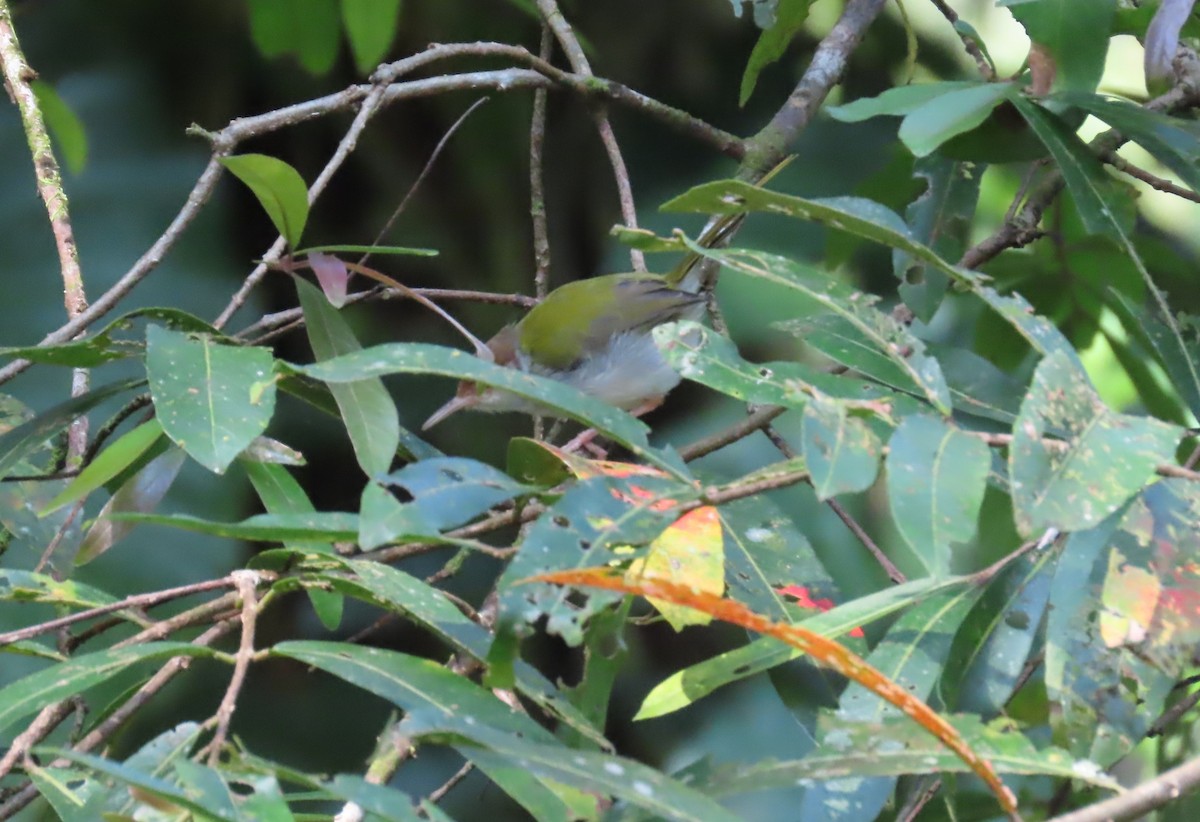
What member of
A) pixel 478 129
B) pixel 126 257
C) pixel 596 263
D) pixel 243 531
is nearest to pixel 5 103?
pixel 126 257

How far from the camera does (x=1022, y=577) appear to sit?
3.26ft

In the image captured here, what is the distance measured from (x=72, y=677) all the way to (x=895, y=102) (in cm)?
95

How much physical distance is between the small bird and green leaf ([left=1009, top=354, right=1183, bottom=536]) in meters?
1.57

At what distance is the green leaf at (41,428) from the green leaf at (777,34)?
1.02 metres

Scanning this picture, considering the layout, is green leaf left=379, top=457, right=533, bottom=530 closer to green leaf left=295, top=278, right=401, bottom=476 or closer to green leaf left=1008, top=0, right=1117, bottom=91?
green leaf left=295, top=278, right=401, bottom=476

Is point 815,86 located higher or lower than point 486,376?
higher

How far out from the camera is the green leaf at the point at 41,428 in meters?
1.14

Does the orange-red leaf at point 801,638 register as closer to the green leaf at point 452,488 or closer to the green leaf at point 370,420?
the green leaf at point 452,488

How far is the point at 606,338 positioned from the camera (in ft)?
8.13

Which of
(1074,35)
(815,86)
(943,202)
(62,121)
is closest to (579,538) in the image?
(1074,35)

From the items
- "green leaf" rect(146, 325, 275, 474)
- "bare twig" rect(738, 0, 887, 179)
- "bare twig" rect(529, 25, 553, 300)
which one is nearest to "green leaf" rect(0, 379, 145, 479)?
"green leaf" rect(146, 325, 275, 474)

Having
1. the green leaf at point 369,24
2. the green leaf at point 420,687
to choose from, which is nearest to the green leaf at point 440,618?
the green leaf at point 420,687

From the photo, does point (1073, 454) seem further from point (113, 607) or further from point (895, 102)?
point (113, 607)

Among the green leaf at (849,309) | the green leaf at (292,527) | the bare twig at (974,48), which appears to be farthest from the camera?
the bare twig at (974,48)
